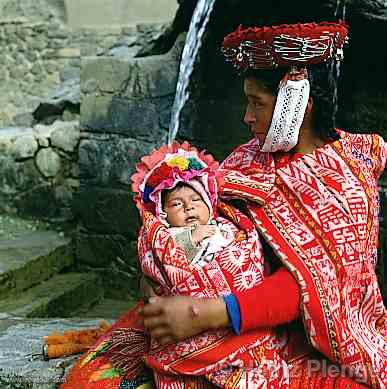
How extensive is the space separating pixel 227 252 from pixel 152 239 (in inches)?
7.9

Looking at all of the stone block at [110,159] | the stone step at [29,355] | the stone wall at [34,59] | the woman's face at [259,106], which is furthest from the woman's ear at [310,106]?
the stone wall at [34,59]

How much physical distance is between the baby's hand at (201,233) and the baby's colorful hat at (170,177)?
8 cm

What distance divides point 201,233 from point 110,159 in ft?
8.75

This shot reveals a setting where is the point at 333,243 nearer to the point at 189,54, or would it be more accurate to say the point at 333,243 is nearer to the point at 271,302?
the point at 271,302

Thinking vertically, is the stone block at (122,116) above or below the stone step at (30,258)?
above

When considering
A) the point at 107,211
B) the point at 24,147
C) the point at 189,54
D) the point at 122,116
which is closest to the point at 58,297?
the point at 107,211

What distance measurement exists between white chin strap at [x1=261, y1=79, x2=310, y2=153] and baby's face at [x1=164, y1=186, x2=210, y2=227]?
248 mm

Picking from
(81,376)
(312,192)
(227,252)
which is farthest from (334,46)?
(81,376)

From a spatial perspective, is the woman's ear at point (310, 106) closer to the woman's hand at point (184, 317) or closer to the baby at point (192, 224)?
the baby at point (192, 224)

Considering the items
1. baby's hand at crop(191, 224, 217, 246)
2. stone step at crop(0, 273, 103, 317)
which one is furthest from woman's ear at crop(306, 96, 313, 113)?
stone step at crop(0, 273, 103, 317)

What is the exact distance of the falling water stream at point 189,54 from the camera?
3.97 metres

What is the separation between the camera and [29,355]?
2.70 meters

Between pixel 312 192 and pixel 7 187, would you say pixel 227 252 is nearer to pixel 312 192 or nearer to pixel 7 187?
pixel 312 192

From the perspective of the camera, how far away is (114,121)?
14.9ft
